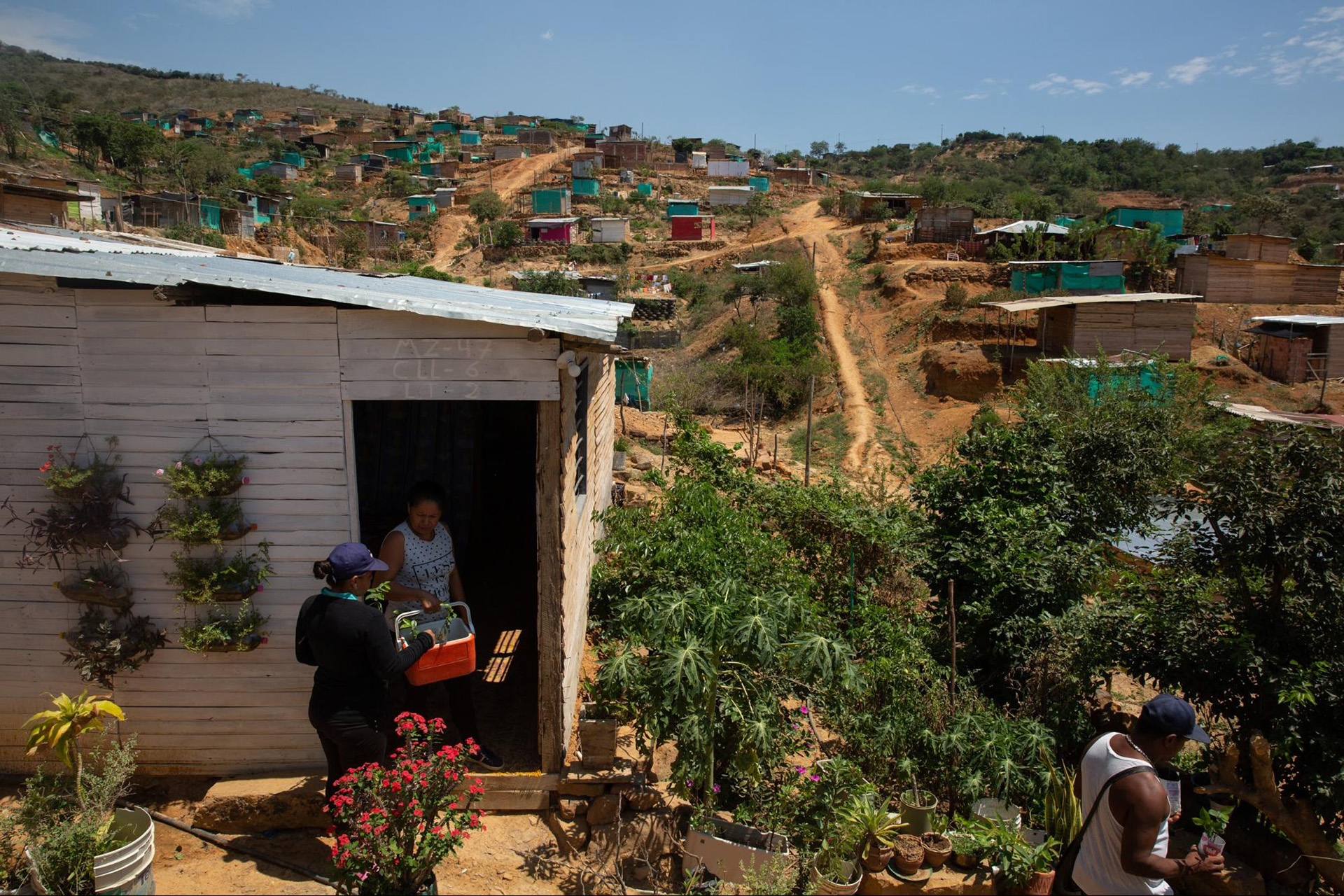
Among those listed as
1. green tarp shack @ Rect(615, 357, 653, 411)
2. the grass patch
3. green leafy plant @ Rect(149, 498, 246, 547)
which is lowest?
the grass patch

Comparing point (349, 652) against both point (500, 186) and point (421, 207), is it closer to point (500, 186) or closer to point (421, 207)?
point (421, 207)

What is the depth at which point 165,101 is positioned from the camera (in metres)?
72.1

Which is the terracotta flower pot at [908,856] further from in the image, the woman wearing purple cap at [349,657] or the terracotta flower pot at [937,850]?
the woman wearing purple cap at [349,657]

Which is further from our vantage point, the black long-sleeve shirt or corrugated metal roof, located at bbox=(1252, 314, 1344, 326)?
corrugated metal roof, located at bbox=(1252, 314, 1344, 326)

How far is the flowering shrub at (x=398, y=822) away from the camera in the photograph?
349 cm

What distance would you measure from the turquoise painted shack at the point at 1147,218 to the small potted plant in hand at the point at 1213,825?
33530mm

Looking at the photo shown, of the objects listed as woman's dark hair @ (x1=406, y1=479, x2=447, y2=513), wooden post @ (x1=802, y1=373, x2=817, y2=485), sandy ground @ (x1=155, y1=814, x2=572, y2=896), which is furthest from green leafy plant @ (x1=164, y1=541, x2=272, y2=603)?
wooden post @ (x1=802, y1=373, x2=817, y2=485)

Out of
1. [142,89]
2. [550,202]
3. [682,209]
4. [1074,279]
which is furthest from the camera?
[142,89]

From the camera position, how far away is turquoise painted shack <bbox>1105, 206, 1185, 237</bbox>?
33812 millimetres

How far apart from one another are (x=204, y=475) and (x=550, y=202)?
38.9 metres

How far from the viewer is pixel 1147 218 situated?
34.2 meters

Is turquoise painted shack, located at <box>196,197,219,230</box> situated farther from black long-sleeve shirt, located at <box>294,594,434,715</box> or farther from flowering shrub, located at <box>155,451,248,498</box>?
black long-sleeve shirt, located at <box>294,594,434,715</box>

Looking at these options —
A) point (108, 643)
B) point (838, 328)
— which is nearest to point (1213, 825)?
point (108, 643)

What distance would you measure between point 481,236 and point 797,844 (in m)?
36.9
